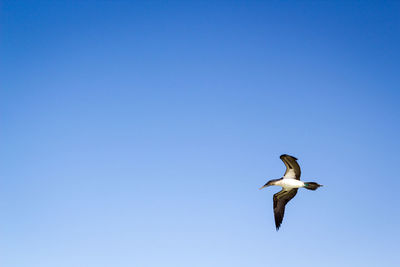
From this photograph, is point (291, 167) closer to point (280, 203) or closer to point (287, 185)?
point (287, 185)

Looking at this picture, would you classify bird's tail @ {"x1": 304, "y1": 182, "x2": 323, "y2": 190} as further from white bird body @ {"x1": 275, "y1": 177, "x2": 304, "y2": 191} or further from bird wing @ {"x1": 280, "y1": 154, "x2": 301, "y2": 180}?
bird wing @ {"x1": 280, "y1": 154, "x2": 301, "y2": 180}

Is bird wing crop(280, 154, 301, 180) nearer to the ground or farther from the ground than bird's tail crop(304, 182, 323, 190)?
farther from the ground

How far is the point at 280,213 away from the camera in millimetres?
26969

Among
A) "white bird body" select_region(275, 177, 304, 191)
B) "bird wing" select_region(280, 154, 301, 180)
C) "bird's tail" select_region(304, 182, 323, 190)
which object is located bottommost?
"bird's tail" select_region(304, 182, 323, 190)

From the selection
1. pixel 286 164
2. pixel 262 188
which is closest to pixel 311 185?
pixel 286 164

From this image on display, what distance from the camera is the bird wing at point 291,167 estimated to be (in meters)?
23.0

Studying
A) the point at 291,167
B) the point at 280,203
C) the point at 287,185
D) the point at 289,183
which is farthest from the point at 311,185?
the point at 280,203

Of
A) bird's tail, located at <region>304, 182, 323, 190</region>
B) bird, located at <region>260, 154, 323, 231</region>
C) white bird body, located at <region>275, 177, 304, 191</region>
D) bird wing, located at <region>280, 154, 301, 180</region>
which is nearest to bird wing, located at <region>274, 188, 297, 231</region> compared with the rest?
bird, located at <region>260, 154, 323, 231</region>

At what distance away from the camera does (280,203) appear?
27.1 meters

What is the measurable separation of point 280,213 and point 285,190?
2.07m

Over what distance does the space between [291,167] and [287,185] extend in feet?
6.04

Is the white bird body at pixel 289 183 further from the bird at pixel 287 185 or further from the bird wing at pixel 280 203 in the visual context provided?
the bird wing at pixel 280 203

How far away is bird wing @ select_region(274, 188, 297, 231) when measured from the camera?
26.6 meters

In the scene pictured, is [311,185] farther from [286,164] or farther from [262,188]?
[262,188]
